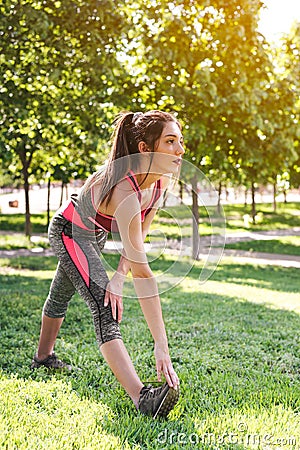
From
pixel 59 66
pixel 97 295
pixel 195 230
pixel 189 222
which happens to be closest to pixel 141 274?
pixel 97 295

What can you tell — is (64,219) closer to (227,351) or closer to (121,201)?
(121,201)

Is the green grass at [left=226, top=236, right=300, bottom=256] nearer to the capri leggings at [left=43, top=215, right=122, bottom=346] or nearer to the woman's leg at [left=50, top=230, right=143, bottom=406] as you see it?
the capri leggings at [left=43, top=215, right=122, bottom=346]

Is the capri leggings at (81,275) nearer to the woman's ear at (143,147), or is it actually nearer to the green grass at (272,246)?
the woman's ear at (143,147)

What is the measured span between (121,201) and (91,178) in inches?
17.3

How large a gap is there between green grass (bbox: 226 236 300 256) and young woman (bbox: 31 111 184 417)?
13.8 meters

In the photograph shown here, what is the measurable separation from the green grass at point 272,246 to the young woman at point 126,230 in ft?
45.3

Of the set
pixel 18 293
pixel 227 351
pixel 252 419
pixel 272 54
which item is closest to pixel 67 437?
pixel 252 419

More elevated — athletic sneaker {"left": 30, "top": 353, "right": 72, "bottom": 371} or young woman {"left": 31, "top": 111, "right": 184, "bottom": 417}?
young woman {"left": 31, "top": 111, "right": 184, "bottom": 417}

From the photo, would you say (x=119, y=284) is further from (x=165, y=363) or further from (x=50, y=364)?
(x=50, y=364)

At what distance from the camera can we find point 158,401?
293 centimetres

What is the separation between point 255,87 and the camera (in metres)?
11.4

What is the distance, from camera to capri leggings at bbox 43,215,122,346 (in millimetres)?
3172

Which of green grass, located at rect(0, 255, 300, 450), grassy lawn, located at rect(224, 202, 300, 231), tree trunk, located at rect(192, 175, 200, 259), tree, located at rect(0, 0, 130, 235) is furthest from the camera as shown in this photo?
grassy lawn, located at rect(224, 202, 300, 231)

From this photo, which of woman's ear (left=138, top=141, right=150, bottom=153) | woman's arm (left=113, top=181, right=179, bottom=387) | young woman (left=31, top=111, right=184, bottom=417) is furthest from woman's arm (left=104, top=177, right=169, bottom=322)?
woman's ear (left=138, top=141, right=150, bottom=153)
